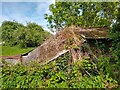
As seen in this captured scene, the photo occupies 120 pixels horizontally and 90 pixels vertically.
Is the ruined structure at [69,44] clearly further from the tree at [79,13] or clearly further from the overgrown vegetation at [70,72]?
the tree at [79,13]

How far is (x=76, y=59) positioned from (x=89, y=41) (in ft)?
3.04

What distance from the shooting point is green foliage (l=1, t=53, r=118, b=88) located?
5969 mm

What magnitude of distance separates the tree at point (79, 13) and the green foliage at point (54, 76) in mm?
16785

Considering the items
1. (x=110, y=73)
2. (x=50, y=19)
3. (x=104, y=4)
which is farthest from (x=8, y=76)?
(x=50, y=19)

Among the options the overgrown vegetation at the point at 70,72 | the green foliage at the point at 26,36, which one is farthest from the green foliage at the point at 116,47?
the green foliage at the point at 26,36

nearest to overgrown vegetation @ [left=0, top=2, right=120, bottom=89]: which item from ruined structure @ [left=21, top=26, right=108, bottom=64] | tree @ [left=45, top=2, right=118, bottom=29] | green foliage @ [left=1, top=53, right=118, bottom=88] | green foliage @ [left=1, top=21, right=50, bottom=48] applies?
green foliage @ [left=1, top=53, right=118, bottom=88]

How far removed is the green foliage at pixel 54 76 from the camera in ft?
19.6

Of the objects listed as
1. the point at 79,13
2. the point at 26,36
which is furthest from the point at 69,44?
the point at 26,36

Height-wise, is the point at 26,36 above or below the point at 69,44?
above

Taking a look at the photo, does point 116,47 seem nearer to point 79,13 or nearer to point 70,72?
point 70,72

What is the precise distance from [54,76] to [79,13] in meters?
20.4

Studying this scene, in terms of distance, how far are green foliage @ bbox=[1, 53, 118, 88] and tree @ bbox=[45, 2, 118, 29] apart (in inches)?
661

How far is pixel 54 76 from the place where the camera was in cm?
615

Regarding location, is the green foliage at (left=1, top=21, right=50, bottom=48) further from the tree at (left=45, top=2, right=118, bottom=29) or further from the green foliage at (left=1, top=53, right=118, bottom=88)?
the green foliage at (left=1, top=53, right=118, bottom=88)
